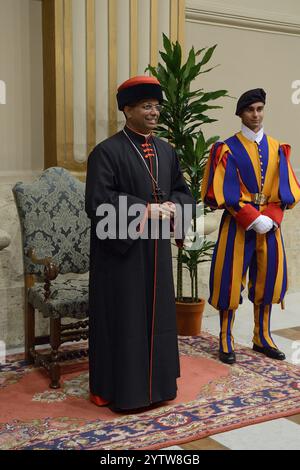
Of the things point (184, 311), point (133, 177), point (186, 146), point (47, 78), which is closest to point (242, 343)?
point (184, 311)

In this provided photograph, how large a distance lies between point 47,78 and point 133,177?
150cm

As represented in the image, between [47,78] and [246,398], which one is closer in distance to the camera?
[246,398]

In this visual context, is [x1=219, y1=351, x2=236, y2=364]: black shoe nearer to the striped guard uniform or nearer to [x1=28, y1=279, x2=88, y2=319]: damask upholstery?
the striped guard uniform

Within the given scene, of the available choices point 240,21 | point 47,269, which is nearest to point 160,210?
point 47,269

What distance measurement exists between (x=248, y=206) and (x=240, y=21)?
89.4 inches

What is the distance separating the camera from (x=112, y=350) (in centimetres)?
335

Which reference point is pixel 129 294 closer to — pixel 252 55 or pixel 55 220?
pixel 55 220

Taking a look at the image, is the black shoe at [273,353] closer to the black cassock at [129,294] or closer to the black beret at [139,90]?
the black cassock at [129,294]

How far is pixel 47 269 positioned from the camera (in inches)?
146

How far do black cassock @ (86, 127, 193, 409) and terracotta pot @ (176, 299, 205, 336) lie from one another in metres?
1.27

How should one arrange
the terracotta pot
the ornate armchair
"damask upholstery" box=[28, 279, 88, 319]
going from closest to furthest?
"damask upholstery" box=[28, 279, 88, 319] → the ornate armchair → the terracotta pot

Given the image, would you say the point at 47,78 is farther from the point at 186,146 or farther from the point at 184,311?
the point at 184,311

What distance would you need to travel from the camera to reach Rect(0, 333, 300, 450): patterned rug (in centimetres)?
303

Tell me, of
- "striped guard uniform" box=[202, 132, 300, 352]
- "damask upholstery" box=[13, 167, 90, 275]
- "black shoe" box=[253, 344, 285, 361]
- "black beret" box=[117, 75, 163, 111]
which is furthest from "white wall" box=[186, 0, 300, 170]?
→ "black beret" box=[117, 75, 163, 111]
